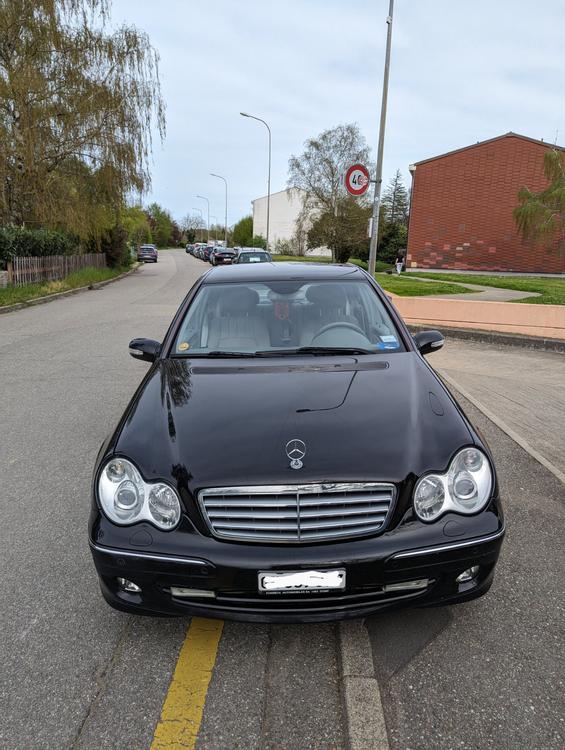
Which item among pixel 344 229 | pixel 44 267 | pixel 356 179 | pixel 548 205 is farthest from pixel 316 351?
pixel 344 229

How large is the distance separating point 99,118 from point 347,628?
2390cm

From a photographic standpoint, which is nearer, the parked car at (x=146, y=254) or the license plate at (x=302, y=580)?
the license plate at (x=302, y=580)

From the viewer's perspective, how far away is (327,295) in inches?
159

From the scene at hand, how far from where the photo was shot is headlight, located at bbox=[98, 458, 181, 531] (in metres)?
2.36

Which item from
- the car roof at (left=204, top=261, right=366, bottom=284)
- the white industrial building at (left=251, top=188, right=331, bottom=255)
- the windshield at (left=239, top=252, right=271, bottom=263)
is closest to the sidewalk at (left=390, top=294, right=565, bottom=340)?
the car roof at (left=204, top=261, right=366, bottom=284)

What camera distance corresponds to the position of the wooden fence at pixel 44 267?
18.5m

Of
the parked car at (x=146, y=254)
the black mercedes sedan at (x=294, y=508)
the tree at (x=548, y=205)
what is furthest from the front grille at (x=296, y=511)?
the parked car at (x=146, y=254)

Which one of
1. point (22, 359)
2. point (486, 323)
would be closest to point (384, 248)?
point (486, 323)

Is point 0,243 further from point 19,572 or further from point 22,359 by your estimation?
point 19,572

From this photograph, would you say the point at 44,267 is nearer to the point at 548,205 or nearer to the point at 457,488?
the point at 548,205

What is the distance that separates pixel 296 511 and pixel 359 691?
70 centimetres

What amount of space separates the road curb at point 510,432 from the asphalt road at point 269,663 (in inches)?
21.6

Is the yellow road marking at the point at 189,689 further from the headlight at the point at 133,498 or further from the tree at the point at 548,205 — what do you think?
the tree at the point at 548,205

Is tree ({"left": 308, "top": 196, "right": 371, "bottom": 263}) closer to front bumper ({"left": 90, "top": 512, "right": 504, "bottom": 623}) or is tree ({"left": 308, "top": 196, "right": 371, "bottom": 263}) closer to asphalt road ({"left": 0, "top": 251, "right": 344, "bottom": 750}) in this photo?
asphalt road ({"left": 0, "top": 251, "right": 344, "bottom": 750})
